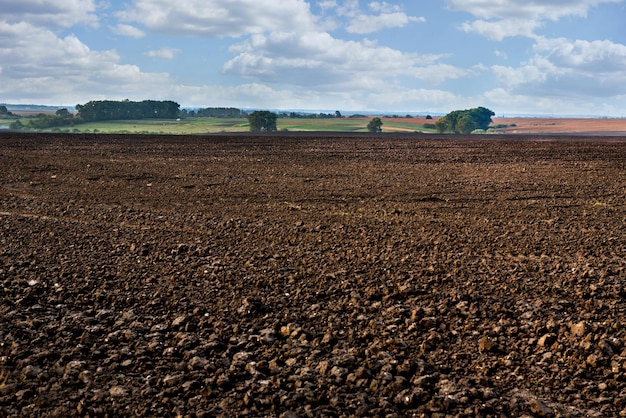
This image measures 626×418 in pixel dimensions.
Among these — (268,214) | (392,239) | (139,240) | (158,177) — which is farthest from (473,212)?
(158,177)

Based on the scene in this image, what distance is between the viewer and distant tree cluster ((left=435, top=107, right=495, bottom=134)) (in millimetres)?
71312

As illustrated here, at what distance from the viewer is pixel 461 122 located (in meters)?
71.6

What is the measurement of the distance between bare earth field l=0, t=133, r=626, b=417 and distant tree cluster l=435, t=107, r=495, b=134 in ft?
195

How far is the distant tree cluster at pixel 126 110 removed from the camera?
79.5 m

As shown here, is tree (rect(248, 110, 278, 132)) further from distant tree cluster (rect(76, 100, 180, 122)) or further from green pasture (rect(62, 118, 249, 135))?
distant tree cluster (rect(76, 100, 180, 122))

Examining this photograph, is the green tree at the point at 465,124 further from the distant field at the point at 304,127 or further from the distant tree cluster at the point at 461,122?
the distant field at the point at 304,127

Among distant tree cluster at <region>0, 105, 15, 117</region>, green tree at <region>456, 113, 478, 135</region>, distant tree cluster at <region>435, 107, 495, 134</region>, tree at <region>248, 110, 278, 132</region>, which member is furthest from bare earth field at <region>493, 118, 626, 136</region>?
distant tree cluster at <region>0, 105, 15, 117</region>

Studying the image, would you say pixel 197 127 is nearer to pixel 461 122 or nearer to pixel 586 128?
pixel 461 122

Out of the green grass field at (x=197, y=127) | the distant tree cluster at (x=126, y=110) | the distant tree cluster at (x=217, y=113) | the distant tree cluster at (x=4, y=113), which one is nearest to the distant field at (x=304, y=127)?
the green grass field at (x=197, y=127)

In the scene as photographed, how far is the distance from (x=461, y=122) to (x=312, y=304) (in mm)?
68734

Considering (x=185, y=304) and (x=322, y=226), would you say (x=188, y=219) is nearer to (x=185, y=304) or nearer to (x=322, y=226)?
(x=322, y=226)

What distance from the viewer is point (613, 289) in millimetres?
6512

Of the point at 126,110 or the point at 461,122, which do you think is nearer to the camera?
the point at 461,122

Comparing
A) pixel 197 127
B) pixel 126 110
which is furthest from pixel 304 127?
pixel 126 110
